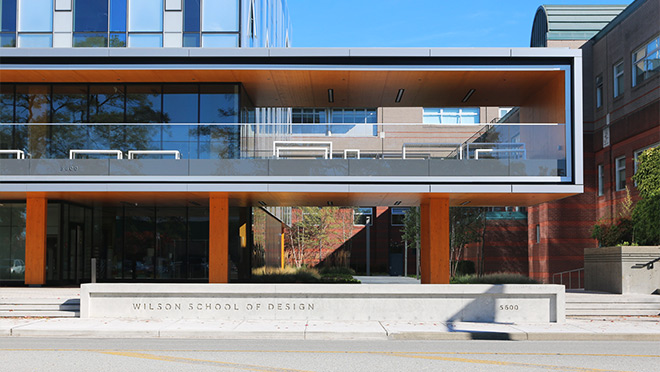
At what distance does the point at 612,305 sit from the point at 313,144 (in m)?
10.2

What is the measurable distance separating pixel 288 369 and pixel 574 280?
99.5 feet

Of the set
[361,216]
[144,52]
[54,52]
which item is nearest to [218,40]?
[144,52]

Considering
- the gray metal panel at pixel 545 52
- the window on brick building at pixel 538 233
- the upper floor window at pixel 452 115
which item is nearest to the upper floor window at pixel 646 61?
the gray metal panel at pixel 545 52

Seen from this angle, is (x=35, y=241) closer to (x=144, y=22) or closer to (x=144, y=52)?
(x=144, y=52)

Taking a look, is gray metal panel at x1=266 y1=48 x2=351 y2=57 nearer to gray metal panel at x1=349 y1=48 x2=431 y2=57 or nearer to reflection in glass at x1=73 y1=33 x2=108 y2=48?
gray metal panel at x1=349 y1=48 x2=431 y2=57

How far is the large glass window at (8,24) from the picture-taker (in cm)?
3253

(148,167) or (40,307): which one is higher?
(148,167)

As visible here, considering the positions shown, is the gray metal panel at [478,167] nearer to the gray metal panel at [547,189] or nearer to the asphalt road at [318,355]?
the gray metal panel at [547,189]

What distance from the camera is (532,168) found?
71.8 feet

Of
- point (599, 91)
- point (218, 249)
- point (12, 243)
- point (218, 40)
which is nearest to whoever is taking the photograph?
point (218, 249)

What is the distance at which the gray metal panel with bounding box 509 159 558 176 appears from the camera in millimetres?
21828

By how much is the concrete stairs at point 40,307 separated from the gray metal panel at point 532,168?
1345 cm

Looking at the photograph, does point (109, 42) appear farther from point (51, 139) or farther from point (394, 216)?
point (394, 216)

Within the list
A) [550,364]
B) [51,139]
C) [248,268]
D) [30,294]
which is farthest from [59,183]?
[550,364]
